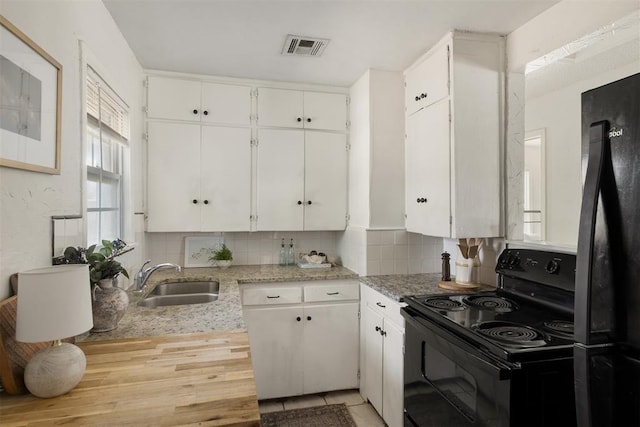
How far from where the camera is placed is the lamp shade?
3.14 ft

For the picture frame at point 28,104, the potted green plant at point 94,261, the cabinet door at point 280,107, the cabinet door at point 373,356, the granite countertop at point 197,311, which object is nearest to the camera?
the picture frame at point 28,104

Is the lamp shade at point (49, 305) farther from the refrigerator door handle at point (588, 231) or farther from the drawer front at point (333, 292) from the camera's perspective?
the drawer front at point (333, 292)

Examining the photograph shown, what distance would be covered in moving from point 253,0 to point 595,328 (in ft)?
6.41

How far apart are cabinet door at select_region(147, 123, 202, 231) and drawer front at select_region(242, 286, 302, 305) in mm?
721

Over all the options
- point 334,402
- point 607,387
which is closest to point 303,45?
point 607,387

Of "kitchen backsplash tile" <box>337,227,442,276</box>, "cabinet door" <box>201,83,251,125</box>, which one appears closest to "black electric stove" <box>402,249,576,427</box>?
"kitchen backsplash tile" <box>337,227,442,276</box>

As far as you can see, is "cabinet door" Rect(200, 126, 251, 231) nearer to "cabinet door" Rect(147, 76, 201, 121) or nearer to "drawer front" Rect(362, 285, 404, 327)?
"cabinet door" Rect(147, 76, 201, 121)

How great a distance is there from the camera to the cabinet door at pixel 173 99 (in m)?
2.79

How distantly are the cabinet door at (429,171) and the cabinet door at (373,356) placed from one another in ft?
2.34

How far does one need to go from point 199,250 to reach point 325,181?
4.11 ft

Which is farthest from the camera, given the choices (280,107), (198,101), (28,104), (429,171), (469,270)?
(280,107)

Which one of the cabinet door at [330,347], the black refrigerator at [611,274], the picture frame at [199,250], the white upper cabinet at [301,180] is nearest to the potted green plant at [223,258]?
the picture frame at [199,250]

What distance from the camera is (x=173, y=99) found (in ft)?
9.30

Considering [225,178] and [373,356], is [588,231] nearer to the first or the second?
[373,356]
